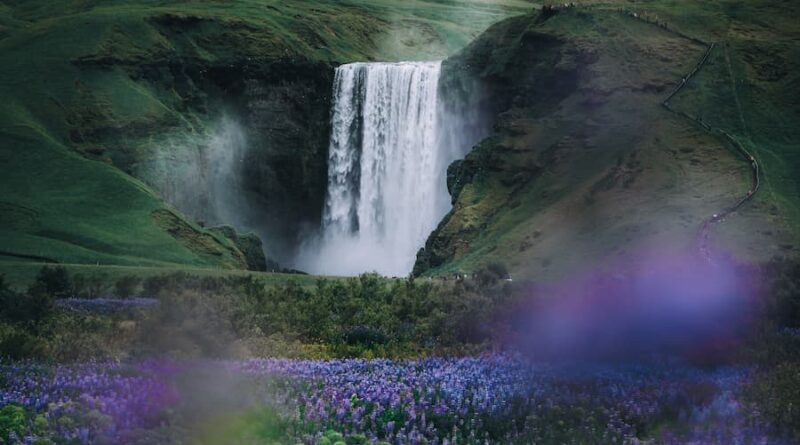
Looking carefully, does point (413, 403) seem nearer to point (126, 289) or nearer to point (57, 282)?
point (126, 289)

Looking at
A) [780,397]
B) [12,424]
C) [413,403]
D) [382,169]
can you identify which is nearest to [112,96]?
[382,169]

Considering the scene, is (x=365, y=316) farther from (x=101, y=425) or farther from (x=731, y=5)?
(x=731, y=5)

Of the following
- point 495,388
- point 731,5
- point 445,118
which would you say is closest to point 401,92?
point 445,118

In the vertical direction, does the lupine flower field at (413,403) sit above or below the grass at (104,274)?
below

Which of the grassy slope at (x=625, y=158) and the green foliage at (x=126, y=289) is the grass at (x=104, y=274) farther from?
the grassy slope at (x=625, y=158)

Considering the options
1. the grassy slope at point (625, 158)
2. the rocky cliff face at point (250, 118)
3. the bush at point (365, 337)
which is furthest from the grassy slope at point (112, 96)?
the bush at point (365, 337)

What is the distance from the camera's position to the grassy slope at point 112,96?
6631cm

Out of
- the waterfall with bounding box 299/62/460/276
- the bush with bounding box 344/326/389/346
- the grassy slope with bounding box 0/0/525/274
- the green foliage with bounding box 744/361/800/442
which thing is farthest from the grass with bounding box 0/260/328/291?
the green foliage with bounding box 744/361/800/442

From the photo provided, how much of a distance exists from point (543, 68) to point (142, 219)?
92.8 ft

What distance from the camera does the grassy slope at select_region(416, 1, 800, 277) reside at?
51.7m

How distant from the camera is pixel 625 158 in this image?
2317 inches

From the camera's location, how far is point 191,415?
44.9ft

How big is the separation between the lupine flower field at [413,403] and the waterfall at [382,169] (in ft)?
208

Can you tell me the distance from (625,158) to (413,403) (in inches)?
1827
